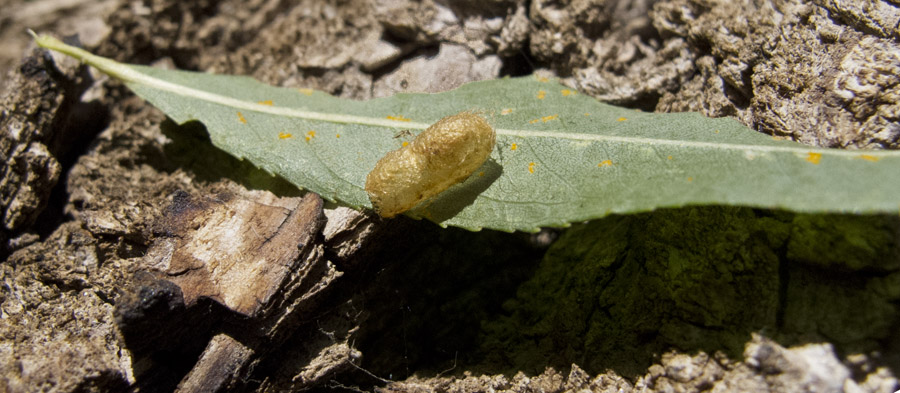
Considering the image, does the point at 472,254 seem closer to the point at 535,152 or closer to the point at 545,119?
the point at 535,152

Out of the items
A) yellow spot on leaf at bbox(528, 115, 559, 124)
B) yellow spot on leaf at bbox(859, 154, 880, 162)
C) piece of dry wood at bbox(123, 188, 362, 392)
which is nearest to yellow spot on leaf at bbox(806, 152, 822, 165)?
yellow spot on leaf at bbox(859, 154, 880, 162)

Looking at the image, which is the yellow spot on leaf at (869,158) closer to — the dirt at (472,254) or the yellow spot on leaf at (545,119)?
the dirt at (472,254)

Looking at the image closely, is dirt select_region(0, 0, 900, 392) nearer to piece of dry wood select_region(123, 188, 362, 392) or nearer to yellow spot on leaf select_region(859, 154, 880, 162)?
piece of dry wood select_region(123, 188, 362, 392)

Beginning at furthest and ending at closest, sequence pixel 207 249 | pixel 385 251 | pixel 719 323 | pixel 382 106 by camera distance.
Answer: pixel 382 106 < pixel 385 251 < pixel 207 249 < pixel 719 323

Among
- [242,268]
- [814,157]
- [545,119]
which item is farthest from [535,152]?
[242,268]

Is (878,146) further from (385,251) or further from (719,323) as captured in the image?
(385,251)

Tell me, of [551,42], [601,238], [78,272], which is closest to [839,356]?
[601,238]

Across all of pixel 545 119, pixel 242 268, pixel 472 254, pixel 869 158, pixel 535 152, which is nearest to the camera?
pixel 869 158
